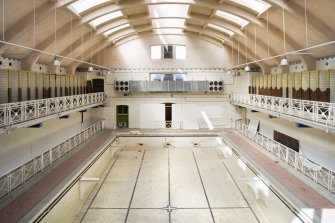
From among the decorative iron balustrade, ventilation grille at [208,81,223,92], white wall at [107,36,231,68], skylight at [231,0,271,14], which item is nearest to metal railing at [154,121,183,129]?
the decorative iron balustrade

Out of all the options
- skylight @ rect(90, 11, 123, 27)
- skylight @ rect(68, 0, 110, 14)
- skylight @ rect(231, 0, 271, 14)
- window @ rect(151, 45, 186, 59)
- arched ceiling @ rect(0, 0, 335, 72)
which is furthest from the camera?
window @ rect(151, 45, 186, 59)

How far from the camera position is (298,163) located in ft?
44.6

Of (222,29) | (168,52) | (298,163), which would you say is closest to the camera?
(298,163)

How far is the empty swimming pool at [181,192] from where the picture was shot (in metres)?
11.7

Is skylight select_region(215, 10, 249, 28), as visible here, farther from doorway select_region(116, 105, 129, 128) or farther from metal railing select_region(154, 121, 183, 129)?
doorway select_region(116, 105, 129, 128)

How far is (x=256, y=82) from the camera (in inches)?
970

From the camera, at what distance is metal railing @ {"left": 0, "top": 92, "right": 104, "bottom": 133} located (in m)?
Answer: 10.1

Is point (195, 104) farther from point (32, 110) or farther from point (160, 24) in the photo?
point (32, 110)

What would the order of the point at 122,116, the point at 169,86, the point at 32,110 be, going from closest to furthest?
the point at 32,110 → the point at 169,86 → the point at 122,116

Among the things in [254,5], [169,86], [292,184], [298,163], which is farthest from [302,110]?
[169,86]

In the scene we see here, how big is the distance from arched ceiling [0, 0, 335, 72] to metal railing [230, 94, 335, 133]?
2640 mm

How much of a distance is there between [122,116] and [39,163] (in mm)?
13157

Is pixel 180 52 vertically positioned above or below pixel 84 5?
below

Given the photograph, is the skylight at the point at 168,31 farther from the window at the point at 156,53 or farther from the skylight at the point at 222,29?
the skylight at the point at 222,29
